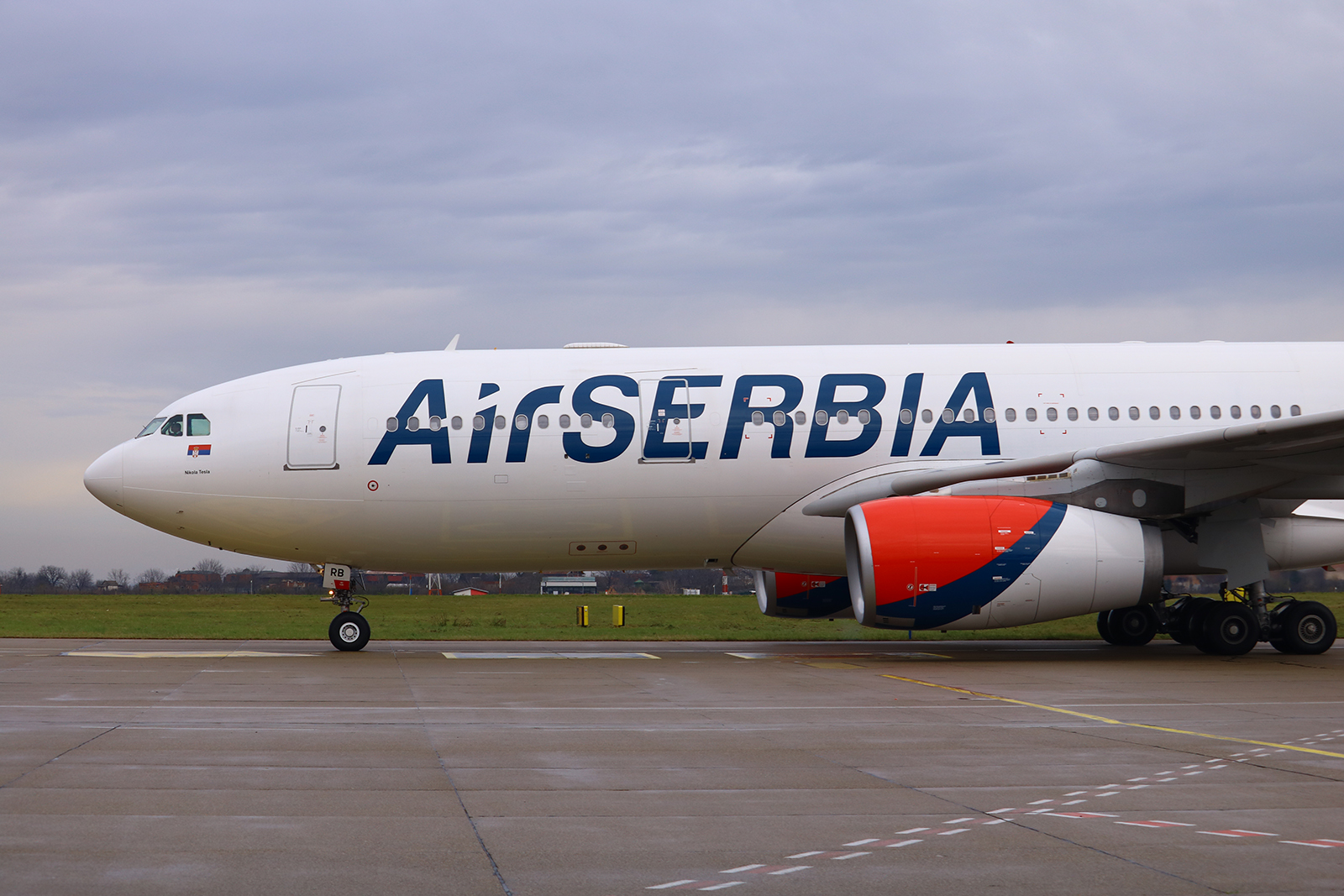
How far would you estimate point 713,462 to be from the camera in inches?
594

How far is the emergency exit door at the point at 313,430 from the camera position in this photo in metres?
15.0

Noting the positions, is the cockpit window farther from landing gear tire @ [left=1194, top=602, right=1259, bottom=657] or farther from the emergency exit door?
landing gear tire @ [left=1194, top=602, right=1259, bottom=657]

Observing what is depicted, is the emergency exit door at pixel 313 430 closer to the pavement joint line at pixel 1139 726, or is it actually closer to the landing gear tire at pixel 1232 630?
the pavement joint line at pixel 1139 726

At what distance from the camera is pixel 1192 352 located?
1633 centimetres

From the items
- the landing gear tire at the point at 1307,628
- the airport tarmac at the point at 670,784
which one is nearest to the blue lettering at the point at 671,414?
the airport tarmac at the point at 670,784

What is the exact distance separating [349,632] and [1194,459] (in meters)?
10.9

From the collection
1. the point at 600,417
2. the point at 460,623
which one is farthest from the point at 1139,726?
the point at 460,623

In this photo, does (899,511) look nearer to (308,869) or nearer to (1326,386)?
(1326,386)

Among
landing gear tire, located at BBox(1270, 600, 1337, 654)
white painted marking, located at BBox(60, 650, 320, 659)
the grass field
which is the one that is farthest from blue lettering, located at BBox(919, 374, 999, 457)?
white painted marking, located at BBox(60, 650, 320, 659)

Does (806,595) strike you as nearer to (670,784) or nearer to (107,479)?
(107,479)

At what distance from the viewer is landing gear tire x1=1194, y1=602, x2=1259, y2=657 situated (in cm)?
1460

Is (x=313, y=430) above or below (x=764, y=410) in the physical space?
below

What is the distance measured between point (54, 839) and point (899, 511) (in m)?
10.2

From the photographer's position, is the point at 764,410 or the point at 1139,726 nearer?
the point at 1139,726
